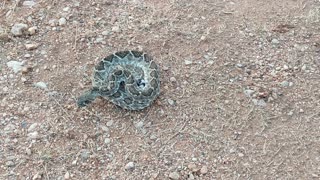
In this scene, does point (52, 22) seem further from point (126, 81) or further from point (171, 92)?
point (171, 92)

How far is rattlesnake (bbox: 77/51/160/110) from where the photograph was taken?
6.07 m

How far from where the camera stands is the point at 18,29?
687 centimetres

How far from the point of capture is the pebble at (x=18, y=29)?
6.85 meters

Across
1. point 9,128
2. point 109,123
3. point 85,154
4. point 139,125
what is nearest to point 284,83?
point 139,125

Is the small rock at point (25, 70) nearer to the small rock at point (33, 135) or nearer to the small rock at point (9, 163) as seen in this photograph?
the small rock at point (33, 135)

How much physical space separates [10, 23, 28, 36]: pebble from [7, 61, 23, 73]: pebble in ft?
1.58

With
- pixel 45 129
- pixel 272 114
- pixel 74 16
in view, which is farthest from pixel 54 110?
pixel 272 114

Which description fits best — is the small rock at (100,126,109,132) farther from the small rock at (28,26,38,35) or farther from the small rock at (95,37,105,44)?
the small rock at (28,26,38,35)

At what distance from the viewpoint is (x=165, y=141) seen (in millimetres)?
5777

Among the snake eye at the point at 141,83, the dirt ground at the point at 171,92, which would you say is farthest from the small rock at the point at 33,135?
the snake eye at the point at 141,83

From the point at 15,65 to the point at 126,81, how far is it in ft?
4.28

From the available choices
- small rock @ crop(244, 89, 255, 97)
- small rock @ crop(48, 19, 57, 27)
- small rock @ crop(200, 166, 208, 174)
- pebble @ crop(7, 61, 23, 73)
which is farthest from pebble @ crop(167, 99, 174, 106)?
small rock @ crop(48, 19, 57, 27)

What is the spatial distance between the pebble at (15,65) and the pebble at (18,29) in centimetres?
48

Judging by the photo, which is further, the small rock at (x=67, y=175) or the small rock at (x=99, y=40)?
the small rock at (x=99, y=40)
